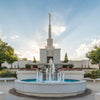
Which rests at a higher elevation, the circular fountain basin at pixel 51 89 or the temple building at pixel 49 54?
the temple building at pixel 49 54

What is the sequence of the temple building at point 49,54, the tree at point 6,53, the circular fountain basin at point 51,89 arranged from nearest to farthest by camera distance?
the circular fountain basin at point 51,89, the tree at point 6,53, the temple building at point 49,54

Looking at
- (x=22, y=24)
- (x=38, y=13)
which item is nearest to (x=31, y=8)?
(x=38, y=13)

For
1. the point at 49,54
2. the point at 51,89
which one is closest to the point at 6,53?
the point at 49,54

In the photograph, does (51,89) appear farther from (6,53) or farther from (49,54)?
(49,54)

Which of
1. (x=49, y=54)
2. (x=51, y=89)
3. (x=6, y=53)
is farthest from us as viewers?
(x=49, y=54)

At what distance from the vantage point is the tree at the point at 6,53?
90.6 feet

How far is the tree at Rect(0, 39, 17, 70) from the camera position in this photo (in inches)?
1087

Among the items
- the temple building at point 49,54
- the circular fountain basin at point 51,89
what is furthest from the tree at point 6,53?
the circular fountain basin at point 51,89

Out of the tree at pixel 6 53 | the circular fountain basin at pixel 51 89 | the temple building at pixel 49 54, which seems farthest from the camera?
the temple building at pixel 49 54

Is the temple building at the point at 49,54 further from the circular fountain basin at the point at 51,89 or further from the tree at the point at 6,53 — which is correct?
the circular fountain basin at the point at 51,89

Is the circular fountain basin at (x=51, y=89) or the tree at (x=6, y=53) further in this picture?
the tree at (x=6, y=53)

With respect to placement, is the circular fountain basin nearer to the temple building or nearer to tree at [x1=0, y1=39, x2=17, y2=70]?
tree at [x1=0, y1=39, x2=17, y2=70]

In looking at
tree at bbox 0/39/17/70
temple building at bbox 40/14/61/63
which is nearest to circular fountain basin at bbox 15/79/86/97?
tree at bbox 0/39/17/70

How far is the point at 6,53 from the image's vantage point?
90.1ft
